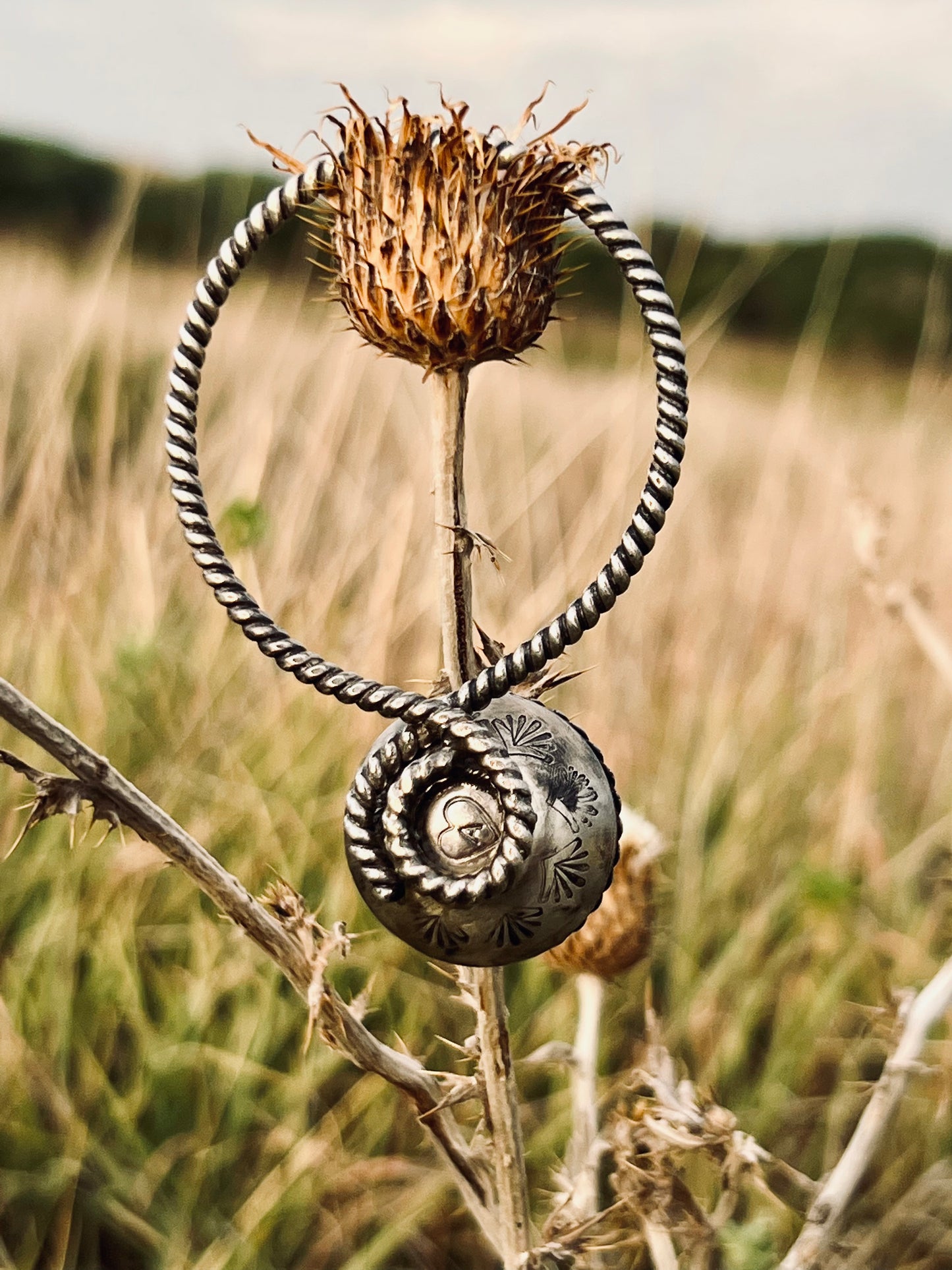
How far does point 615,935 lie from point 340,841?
1135 mm

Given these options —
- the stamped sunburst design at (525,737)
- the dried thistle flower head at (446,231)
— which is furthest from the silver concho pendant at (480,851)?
the dried thistle flower head at (446,231)

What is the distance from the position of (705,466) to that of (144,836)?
406 cm

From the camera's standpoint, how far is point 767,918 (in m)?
2.13

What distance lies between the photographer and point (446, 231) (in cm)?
56

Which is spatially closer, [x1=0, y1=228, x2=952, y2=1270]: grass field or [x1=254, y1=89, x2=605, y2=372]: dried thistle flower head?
[x1=254, y1=89, x2=605, y2=372]: dried thistle flower head

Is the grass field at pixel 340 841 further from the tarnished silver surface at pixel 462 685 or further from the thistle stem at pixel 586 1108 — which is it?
the tarnished silver surface at pixel 462 685

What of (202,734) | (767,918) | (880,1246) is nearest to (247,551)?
(202,734)

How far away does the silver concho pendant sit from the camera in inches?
22.0

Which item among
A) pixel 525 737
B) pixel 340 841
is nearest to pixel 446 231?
pixel 525 737

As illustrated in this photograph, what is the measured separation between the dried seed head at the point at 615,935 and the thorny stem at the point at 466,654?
267mm

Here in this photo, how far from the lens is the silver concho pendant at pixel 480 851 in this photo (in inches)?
22.0

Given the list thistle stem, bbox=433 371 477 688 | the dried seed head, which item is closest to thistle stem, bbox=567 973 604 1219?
the dried seed head

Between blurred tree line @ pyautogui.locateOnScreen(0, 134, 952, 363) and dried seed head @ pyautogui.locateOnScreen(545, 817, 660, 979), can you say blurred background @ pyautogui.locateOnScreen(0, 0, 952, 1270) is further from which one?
blurred tree line @ pyautogui.locateOnScreen(0, 134, 952, 363)

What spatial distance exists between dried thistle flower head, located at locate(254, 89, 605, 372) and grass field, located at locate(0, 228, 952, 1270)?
695 millimetres
